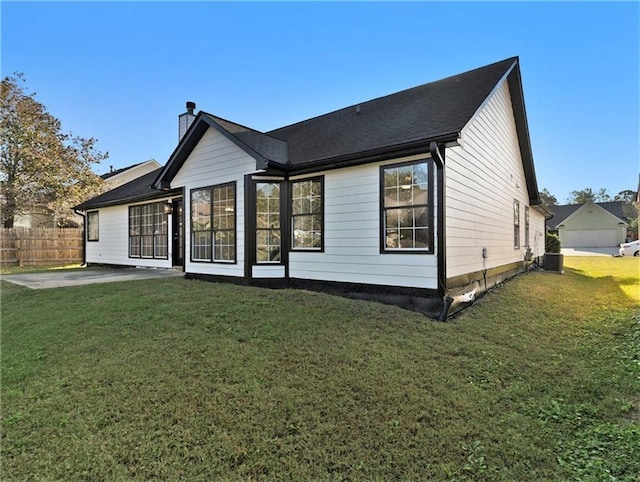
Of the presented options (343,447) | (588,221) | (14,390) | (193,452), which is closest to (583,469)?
(343,447)

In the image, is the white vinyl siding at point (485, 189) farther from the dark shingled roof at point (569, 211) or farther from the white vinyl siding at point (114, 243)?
the dark shingled roof at point (569, 211)

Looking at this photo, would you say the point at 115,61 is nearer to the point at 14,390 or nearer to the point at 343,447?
the point at 14,390

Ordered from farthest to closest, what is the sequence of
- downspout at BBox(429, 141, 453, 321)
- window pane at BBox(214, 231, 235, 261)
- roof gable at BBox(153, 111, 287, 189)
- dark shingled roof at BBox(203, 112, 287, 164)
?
window pane at BBox(214, 231, 235, 261) < dark shingled roof at BBox(203, 112, 287, 164) < roof gable at BBox(153, 111, 287, 189) < downspout at BBox(429, 141, 453, 321)

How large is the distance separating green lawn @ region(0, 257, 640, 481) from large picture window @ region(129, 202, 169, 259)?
649 cm

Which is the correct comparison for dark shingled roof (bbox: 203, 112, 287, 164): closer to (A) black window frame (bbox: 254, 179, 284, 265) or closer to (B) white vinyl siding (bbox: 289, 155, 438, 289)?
(A) black window frame (bbox: 254, 179, 284, 265)

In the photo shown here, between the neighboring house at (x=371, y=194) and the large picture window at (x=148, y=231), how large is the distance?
0.79 metres

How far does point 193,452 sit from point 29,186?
22.6 meters

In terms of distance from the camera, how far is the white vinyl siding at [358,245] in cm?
620

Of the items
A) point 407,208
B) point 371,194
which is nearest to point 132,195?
point 371,194

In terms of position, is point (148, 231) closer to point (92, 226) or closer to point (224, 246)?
point (92, 226)

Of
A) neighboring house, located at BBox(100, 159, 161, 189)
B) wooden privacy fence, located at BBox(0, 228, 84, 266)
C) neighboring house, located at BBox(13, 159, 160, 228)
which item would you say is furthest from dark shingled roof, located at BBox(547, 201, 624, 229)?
wooden privacy fence, located at BBox(0, 228, 84, 266)

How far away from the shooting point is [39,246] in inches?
652

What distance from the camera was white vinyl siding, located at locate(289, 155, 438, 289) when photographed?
20.3 feet

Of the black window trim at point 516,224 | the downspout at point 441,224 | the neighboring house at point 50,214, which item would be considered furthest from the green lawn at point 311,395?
the neighboring house at point 50,214
